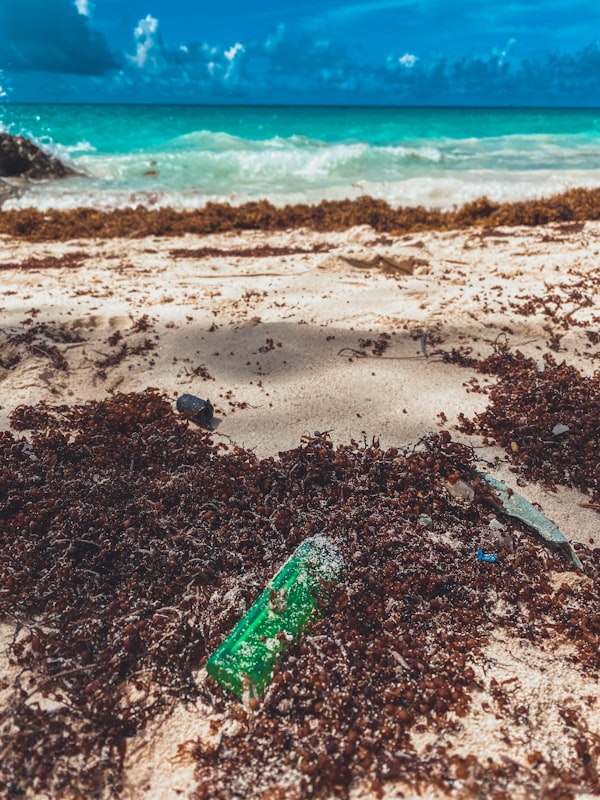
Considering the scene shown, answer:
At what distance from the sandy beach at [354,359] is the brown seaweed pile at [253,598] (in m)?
0.03

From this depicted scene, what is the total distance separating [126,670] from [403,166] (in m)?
15.4

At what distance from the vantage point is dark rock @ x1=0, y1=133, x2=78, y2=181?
40.2 ft

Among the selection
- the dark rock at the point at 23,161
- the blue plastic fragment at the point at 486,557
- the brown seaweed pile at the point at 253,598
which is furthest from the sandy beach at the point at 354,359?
the dark rock at the point at 23,161

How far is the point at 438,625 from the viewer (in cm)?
189

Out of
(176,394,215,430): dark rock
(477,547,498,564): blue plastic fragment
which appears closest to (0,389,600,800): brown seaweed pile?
(477,547,498,564): blue plastic fragment

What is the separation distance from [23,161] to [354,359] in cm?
1194

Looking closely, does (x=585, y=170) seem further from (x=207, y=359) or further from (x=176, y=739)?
(x=176, y=739)

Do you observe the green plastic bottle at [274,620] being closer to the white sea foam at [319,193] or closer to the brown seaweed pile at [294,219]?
the brown seaweed pile at [294,219]

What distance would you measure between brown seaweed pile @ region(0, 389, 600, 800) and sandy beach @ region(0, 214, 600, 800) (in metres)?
0.03

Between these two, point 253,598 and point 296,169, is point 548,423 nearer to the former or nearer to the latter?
point 253,598

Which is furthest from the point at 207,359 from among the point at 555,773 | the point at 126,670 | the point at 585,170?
the point at 585,170

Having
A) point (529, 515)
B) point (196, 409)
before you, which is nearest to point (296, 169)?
point (196, 409)

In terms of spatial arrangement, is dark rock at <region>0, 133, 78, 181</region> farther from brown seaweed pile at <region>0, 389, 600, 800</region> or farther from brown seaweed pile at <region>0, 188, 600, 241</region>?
brown seaweed pile at <region>0, 389, 600, 800</region>

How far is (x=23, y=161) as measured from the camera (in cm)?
1237
